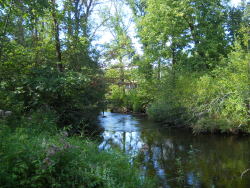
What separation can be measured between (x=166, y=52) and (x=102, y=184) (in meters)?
20.9

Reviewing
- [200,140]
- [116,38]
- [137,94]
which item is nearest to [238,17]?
[137,94]

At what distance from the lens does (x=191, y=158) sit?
32.8ft

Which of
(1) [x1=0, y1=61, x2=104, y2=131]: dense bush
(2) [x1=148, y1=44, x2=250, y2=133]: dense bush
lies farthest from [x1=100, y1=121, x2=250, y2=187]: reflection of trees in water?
(1) [x1=0, y1=61, x2=104, y2=131]: dense bush

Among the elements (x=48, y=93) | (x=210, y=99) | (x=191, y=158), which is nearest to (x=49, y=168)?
(x=48, y=93)

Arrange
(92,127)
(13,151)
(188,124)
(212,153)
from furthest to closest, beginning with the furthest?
(188,124)
(92,127)
(212,153)
(13,151)

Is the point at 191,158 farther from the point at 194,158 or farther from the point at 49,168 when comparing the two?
the point at 49,168

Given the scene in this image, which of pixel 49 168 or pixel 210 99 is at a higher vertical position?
pixel 210 99

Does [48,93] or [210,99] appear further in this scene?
[210,99]

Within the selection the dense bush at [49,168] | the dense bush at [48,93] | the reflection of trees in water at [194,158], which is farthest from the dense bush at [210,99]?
the dense bush at [49,168]

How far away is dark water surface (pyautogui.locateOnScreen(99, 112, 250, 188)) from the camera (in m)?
7.48

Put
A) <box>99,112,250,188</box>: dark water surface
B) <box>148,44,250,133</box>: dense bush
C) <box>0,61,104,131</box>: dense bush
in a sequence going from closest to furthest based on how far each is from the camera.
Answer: <box>99,112,250,188</box>: dark water surface → <box>0,61,104,131</box>: dense bush → <box>148,44,250,133</box>: dense bush

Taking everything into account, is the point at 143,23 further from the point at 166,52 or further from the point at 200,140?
the point at 200,140

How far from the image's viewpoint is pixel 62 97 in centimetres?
1120

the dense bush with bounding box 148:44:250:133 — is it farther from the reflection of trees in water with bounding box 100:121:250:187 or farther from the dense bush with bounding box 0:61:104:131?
the dense bush with bounding box 0:61:104:131
